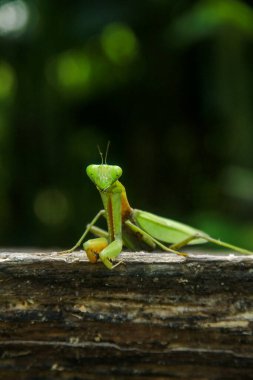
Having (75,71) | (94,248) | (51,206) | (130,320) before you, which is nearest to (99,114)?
(75,71)

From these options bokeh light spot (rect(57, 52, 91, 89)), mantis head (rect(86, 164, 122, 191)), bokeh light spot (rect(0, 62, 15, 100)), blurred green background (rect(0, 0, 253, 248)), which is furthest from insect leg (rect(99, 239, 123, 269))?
bokeh light spot (rect(57, 52, 91, 89))

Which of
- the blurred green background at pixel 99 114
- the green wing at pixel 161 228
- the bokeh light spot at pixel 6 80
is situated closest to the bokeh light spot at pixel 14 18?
the blurred green background at pixel 99 114

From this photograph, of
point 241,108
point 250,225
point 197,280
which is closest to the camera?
point 197,280

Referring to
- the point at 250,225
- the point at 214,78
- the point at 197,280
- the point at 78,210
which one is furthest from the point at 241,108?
the point at 197,280

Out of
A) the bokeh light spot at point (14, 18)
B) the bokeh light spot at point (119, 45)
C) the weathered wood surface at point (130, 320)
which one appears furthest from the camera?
the bokeh light spot at point (119, 45)

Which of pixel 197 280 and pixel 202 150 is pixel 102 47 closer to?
pixel 202 150

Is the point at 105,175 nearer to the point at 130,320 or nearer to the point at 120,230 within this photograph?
the point at 120,230

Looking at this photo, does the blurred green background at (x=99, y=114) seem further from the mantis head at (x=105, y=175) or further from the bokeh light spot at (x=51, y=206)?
the mantis head at (x=105, y=175)
